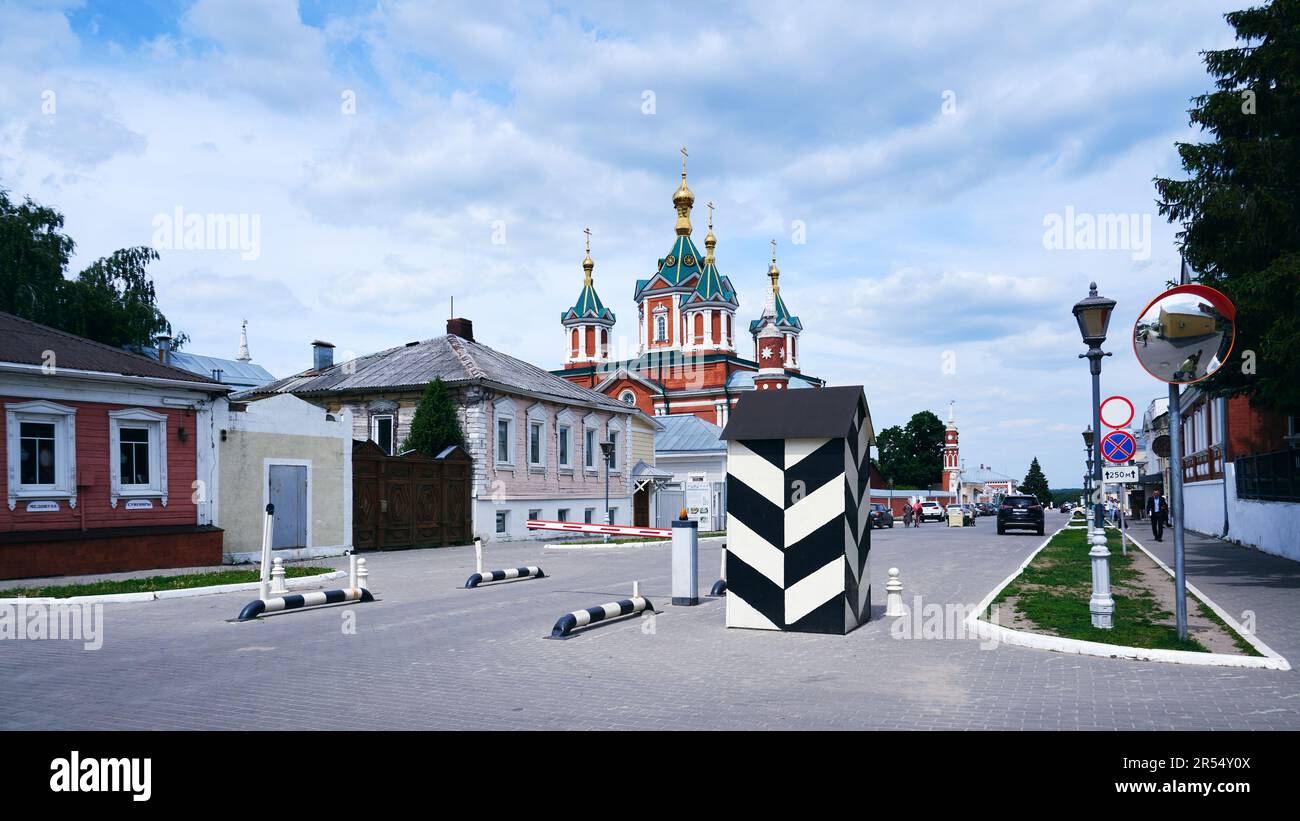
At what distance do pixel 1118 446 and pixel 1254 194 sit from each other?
5.67 metres

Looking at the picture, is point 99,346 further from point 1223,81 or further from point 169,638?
point 1223,81

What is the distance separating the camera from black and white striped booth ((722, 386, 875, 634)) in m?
10.4

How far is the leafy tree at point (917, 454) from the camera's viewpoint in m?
122

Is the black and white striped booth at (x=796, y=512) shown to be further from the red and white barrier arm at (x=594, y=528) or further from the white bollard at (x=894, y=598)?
the red and white barrier arm at (x=594, y=528)

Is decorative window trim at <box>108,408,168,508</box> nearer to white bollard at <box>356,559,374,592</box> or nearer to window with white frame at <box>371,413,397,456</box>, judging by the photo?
white bollard at <box>356,559,374,592</box>

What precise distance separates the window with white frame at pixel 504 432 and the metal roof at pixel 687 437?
59.9 feet

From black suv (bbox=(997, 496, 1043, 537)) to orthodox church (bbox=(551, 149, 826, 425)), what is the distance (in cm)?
3637

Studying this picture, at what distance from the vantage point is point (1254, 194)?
1421cm

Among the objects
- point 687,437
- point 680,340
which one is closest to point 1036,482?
point 680,340

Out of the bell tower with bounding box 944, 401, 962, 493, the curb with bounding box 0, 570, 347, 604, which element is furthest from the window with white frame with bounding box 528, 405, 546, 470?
the bell tower with bounding box 944, 401, 962, 493

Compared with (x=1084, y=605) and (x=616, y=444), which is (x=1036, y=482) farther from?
(x=1084, y=605)

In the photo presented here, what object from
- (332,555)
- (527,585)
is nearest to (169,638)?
(527,585)

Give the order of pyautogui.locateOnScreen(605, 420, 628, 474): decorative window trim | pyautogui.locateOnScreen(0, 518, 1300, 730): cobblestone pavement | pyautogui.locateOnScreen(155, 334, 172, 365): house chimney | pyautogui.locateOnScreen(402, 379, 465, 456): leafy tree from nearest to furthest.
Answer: pyautogui.locateOnScreen(0, 518, 1300, 730): cobblestone pavement
pyautogui.locateOnScreen(155, 334, 172, 365): house chimney
pyautogui.locateOnScreen(402, 379, 465, 456): leafy tree
pyautogui.locateOnScreen(605, 420, 628, 474): decorative window trim
